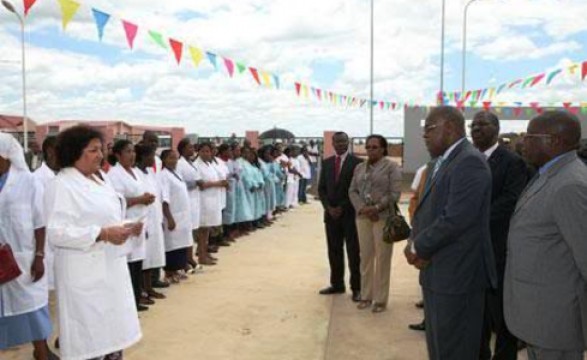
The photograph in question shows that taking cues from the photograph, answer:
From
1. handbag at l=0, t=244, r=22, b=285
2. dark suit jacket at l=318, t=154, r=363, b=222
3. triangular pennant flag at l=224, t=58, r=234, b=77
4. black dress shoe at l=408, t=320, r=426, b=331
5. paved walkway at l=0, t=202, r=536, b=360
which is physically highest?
triangular pennant flag at l=224, t=58, r=234, b=77

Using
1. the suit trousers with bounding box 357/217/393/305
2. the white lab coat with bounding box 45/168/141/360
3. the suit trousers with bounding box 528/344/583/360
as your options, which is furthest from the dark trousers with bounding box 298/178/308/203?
the suit trousers with bounding box 528/344/583/360

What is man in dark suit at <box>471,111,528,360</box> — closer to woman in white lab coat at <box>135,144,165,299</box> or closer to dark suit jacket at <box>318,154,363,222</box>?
dark suit jacket at <box>318,154,363,222</box>

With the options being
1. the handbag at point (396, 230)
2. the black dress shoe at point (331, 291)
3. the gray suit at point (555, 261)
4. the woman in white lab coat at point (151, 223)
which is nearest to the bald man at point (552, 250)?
the gray suit at point (555, 261)

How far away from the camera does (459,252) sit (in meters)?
3.33

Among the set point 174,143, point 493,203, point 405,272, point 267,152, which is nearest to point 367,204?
point 493,203

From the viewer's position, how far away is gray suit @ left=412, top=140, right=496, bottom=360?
3268 millimetres

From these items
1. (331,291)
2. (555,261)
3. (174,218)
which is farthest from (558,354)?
(174,218)

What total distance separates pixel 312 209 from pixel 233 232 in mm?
5408

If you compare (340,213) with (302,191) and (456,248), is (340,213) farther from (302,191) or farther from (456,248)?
(302,191)

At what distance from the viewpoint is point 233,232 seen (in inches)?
430

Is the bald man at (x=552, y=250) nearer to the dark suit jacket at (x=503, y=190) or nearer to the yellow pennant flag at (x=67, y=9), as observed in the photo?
the dark suit jacket at (x=503, y=190)

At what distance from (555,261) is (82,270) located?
269 centimetres

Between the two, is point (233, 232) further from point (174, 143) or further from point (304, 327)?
point (174, 143)

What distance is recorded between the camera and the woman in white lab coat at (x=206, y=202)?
339 inches
